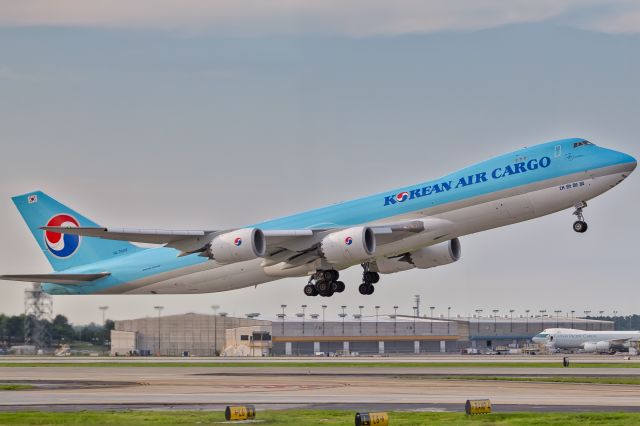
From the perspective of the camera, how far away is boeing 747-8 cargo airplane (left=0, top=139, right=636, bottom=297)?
55.7 meters

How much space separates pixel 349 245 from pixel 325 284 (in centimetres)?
514

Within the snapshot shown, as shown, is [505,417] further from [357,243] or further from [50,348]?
[50,348]

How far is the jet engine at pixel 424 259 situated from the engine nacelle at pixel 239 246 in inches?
430

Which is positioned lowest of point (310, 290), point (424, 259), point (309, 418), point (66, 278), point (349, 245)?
point (309, 418)

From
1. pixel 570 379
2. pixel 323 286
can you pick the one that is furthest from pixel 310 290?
pixel 570 379

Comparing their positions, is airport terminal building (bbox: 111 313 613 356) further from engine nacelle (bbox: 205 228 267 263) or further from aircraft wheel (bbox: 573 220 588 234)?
aircraft wheel (bbox: 573 220 588 234)

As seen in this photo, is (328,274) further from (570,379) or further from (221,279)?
(570,379)

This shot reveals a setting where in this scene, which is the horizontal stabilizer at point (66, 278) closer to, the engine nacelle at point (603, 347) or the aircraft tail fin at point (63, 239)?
the aircraft tail fin at point (63, 239)

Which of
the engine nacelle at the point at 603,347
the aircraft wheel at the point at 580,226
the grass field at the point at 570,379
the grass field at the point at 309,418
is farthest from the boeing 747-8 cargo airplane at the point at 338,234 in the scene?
the engine nacelle at the point at 603,347

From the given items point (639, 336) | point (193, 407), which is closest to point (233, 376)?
point (193, 407)

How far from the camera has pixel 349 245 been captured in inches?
2355

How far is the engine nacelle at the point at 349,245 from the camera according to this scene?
59594 mm

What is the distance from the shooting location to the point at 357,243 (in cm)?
5956

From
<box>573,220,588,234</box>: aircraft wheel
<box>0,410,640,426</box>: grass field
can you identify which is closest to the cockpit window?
<box>573,220,588,234</box>: aircraft wheel
